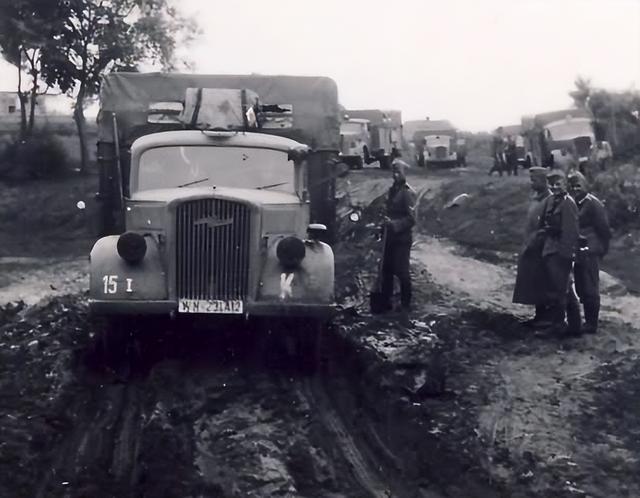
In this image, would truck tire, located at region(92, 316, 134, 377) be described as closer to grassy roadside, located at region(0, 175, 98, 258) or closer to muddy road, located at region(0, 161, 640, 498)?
muddy road, located at region(0, 161, 640, 498)

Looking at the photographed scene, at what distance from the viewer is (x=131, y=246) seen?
8.66 meters

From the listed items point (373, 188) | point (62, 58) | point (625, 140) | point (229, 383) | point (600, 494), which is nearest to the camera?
point (600, 494)

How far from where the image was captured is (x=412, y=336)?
1057cm

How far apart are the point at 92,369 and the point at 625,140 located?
23557mm

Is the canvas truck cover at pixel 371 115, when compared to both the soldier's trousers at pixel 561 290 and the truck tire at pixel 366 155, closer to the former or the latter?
the truck tire at pixel 366 155

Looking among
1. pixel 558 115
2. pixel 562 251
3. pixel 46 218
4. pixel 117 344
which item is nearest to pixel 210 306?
pixel 117 344

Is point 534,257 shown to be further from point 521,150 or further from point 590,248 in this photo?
point 521,150

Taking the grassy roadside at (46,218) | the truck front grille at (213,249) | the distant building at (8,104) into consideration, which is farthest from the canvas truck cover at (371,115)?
the truck front grille at (213,249)

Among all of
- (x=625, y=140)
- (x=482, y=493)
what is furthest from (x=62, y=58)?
(x=482, y=493)

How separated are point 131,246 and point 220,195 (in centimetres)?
88

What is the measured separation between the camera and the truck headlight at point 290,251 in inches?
345

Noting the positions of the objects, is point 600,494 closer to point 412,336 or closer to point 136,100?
point 412,336

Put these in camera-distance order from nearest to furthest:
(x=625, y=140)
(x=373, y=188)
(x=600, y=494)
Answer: (x=600, y=494) → (x=373, y=188) → (x=625, y=140)

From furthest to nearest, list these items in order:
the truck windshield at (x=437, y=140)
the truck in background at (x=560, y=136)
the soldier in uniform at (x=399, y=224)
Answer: the truck windshield at (x=437, y=140)
the truck in background at (x=560, y=136)
the soldier in uniform at (x=399, y=224)
